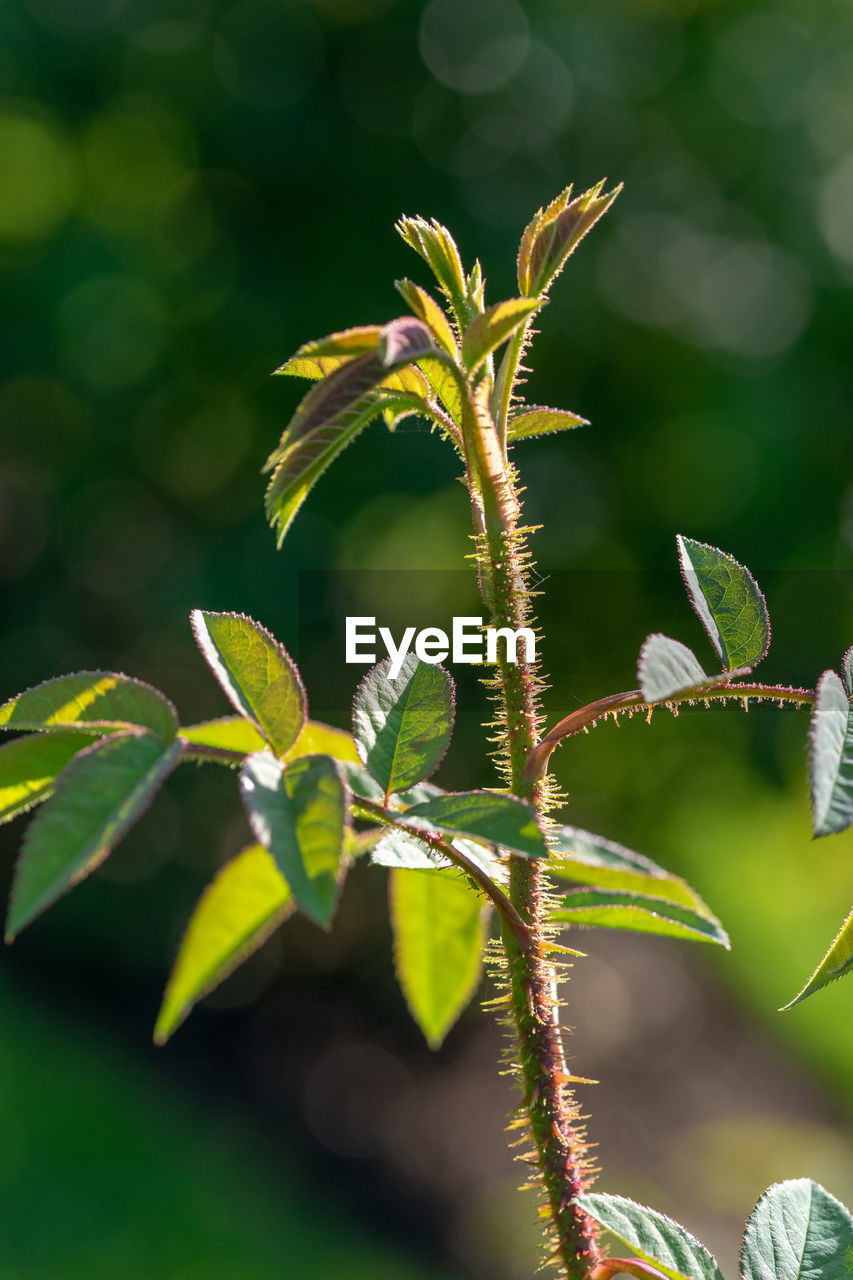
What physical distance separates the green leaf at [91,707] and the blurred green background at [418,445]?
76.9 inches

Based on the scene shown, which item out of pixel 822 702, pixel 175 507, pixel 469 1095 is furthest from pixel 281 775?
pixel 469 1095

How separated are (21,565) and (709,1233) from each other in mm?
2232

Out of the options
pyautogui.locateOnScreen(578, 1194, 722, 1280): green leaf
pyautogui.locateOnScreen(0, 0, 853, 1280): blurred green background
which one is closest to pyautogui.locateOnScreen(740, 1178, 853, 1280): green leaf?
pyautogui.locateOnScreen(578, 1194, 722, 1280): green leaf

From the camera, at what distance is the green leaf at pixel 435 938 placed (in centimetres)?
36

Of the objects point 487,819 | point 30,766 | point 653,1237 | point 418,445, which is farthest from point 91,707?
point 418,445

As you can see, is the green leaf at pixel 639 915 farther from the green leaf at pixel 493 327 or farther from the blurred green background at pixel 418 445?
the blurred green background at pixel 418 445

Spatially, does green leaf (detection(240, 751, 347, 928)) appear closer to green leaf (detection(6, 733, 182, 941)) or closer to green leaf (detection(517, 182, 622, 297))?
green leaf (detection(6, 733, 182, 941))

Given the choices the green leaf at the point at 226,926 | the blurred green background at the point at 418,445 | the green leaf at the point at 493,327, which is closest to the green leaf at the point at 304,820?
the green leaf at the point at 226,926

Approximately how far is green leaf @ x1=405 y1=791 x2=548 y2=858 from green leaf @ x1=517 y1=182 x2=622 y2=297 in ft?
0.53

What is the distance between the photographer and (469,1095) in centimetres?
259

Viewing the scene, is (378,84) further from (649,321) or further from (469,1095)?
(469,1095)

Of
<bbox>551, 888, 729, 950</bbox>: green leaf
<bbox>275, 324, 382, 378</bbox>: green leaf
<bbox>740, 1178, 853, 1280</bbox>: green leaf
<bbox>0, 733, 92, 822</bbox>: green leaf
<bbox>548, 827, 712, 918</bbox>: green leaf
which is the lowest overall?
<bbox>740, 1178, 853, 1280</bbox>: green leaf

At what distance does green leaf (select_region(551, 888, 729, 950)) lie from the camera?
0.92 feet

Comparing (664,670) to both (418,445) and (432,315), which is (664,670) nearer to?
(432,315)
